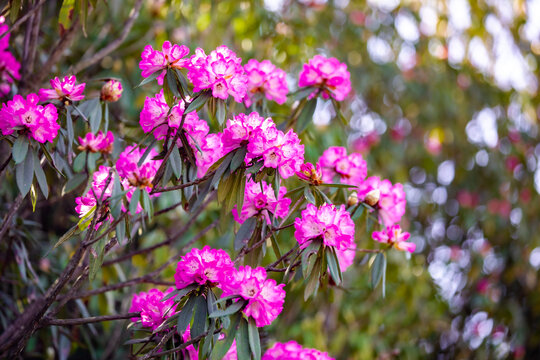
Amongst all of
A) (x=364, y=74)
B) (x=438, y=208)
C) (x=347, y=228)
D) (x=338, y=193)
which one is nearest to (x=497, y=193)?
(x=438, y=208)

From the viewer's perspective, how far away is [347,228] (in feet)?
3.06

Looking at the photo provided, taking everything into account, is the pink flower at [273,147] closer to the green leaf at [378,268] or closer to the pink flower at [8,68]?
the green leaf at [378,268]

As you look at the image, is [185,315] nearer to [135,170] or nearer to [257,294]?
[257,294]

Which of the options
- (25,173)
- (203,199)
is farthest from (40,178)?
(203,199)

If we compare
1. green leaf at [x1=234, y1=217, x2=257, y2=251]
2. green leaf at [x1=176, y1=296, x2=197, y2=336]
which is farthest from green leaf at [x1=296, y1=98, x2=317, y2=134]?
green leaf at [x1=176, y1=296, x2=197, y2=336]

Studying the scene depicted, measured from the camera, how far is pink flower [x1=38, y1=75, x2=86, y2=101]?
1.07 metres

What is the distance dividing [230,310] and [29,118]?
1.64ft

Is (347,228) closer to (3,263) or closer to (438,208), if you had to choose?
(3,263)

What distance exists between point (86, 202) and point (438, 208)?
8.31 ft

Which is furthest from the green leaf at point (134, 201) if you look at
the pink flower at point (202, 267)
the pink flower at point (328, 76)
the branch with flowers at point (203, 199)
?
the pink flower at point (328, 76)

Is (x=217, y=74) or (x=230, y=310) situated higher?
(x=217, y=74)

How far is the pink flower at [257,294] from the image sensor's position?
883mm

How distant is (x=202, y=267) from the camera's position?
0.93 metres

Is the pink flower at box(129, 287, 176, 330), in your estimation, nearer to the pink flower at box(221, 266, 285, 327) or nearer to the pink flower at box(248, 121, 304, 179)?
the pink flower at box(221, 266, 285, 327)
